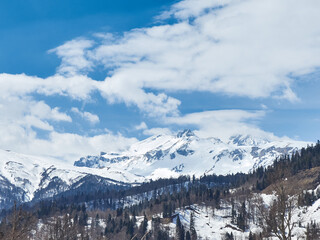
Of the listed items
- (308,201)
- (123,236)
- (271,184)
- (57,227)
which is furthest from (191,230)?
(271,184)

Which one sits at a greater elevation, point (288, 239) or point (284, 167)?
point (284, 167)

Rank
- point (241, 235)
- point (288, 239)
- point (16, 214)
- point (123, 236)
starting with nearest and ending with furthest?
point (288, 239)
point (16, 214)
point (241, 235)
point (123, 236)

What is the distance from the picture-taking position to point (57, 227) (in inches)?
2534

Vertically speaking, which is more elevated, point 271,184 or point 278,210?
point 271,184

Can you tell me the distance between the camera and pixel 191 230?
188 metres

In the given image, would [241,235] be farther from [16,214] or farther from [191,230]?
[16,214]

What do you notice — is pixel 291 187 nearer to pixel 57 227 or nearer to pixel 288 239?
pixel 288 239

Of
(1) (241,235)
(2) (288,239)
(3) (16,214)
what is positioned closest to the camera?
(2) (288,239)

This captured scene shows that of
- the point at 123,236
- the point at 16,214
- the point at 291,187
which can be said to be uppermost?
the point at 291,187

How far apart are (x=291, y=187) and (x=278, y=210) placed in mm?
1996

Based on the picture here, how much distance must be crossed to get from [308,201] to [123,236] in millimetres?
95384

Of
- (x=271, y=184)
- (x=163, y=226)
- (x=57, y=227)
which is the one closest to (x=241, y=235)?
(x=163, y=226)

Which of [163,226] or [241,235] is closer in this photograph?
[241,235]

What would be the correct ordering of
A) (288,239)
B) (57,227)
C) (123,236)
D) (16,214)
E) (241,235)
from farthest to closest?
(123,236)
(241,235)
(57,227)
(16,214)
(288,239)
